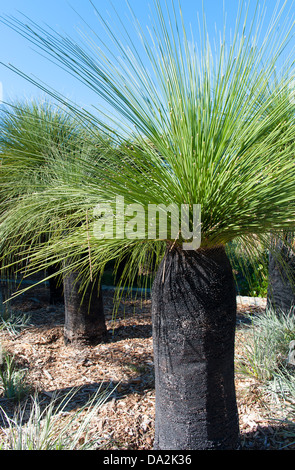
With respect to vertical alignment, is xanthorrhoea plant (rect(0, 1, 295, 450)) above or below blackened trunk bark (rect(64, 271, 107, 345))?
above

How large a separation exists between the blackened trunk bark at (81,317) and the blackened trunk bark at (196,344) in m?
1.99

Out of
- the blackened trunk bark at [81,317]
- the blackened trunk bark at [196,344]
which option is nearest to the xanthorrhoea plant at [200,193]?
the blackened trunk bark at [196,344]

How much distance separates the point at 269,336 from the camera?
2797 millimetres

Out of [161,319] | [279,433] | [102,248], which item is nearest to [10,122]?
[102,248]

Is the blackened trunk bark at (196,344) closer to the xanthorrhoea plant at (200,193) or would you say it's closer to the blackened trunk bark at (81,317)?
the xanthorrhoea plant at (200,193)

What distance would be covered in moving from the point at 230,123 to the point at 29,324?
3788mm

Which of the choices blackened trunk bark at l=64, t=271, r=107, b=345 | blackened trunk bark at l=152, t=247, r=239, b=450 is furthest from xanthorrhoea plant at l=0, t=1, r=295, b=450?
blackened trunk bark at l=64, t=271, r=107, b=345

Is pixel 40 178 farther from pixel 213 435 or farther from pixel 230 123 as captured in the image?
pixel 213 435

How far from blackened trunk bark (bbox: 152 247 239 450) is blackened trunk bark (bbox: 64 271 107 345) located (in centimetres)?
199

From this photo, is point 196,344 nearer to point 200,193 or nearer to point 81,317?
point 200,193

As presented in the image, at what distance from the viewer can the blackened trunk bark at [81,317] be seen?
3371 mm

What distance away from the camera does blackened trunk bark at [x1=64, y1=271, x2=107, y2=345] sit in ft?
11.1

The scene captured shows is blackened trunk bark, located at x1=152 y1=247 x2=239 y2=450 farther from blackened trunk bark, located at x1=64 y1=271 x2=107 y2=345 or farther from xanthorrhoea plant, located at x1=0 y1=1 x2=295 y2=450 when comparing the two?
blackened trunk bark, located at x1=64 y1=271 x2=107 y2=345

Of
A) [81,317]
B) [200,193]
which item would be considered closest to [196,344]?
[200,193]
